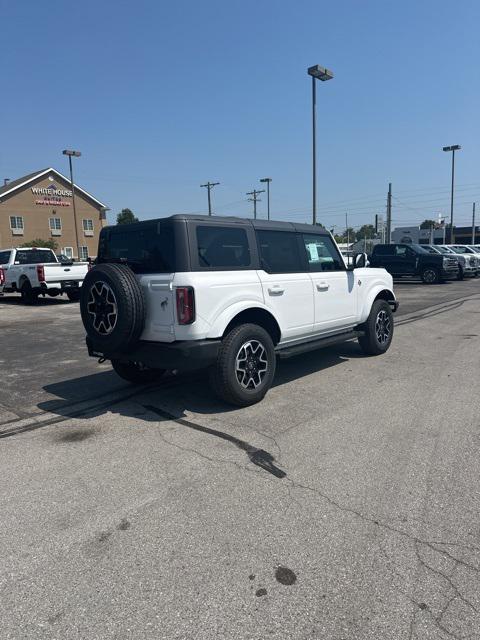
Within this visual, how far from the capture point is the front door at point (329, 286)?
6352 mm

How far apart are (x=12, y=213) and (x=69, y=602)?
62.3 m

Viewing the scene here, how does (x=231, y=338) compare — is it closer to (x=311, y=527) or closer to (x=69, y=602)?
(x=311, y=527)

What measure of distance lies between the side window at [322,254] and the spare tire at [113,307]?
2.55 m

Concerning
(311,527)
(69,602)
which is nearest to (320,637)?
(311,527)

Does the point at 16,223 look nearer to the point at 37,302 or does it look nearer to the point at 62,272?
the point at 37,302

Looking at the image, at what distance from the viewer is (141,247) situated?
5188 millimetres

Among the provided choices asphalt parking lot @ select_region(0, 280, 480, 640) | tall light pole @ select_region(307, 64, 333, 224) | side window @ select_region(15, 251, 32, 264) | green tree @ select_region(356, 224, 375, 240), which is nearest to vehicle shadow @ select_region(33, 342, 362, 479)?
asphalt parking lot @ select_region(0, 280, 480, 640)

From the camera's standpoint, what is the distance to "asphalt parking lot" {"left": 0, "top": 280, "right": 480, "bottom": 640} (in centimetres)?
223

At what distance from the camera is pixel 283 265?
19.4ft

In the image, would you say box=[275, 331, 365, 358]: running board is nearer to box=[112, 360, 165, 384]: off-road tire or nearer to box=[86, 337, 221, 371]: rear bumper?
box=[86, 337, 221, 371]: rear bumper

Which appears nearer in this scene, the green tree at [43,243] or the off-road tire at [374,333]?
the off-road tire at [374,333]

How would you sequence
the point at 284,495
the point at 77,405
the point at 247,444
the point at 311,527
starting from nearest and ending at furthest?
the point at 311,527 → the point at 284,495 → the point at 247,444 → the point at 77,405

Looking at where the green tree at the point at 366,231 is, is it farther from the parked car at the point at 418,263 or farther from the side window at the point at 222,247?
the side window at the point at 222,247

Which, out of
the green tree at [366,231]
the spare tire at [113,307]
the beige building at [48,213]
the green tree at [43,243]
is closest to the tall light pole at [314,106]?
the spare tire at [113,307]
